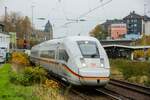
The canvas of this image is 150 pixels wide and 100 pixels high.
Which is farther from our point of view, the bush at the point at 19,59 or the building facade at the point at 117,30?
the building facade at the point at 117,30

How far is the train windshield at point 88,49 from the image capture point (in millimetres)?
22003

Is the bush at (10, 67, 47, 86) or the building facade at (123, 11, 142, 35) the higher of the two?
the building facade at (123, 11, 142, 35)

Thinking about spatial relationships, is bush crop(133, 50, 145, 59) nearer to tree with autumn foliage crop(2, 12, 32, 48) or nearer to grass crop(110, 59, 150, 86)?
tree with autumn foliage crop(2, 12, 32, 48)

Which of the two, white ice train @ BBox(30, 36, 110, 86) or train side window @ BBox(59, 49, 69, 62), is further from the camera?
train side window @ BBox(59, 49, 69, 62)

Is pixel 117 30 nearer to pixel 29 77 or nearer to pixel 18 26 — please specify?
pixel 18 26

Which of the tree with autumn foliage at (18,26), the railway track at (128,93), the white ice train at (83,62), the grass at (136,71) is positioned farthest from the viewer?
the tree with autumn foliage at (18,26)

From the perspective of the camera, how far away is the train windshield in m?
22.0

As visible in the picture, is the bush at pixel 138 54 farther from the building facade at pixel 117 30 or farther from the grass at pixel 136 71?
the building facade at pixel 117 30

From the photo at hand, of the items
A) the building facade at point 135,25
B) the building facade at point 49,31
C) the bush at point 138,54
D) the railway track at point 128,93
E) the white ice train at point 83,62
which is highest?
the building facade at point 135,25

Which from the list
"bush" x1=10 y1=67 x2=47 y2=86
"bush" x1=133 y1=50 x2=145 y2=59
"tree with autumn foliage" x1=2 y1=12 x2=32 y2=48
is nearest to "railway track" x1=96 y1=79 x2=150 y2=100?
"bush" x1=10 y1=67 x2=47 y2=86

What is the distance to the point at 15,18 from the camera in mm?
129500

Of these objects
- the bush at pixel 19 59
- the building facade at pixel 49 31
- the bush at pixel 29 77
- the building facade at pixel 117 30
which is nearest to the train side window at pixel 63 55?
the bush at pixel 29 77

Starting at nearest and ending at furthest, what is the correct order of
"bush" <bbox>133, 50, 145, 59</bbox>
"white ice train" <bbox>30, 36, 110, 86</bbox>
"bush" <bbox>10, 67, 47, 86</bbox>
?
1. "white ice train" <bbox>30, 36, 110, 86</bbox>
2. "bush" <bbox>10, 67, 47, 86</bbox>
3. "bush" <bbox>133, 50, 145, 59</bbox>

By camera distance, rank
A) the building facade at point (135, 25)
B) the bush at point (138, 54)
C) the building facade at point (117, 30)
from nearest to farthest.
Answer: the bush at point (138, 54), the building facade at point (117, 30), the building facade at point (135, 25)
